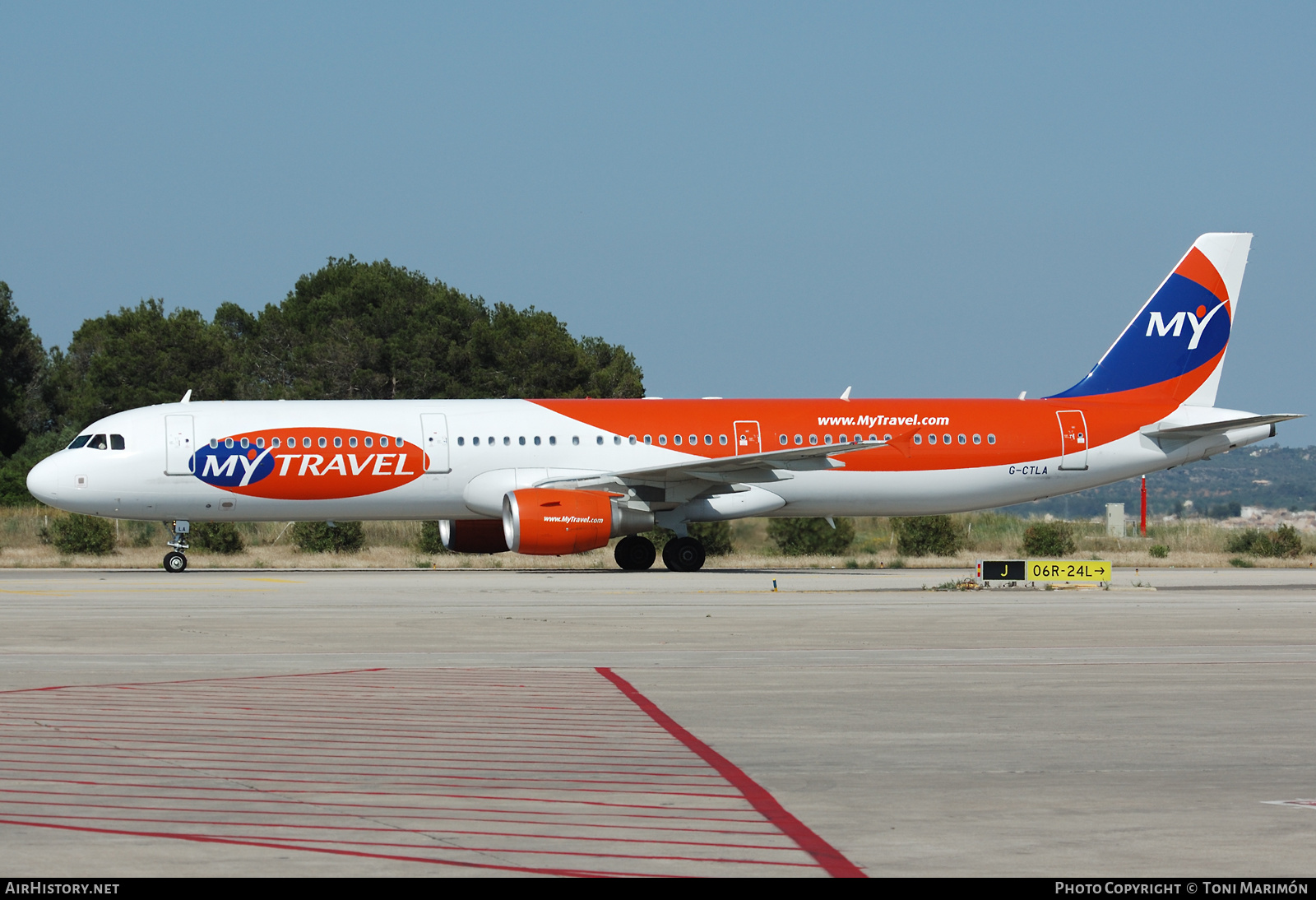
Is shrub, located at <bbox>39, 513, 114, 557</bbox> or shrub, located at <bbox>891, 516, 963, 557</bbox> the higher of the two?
shrub, located at <bbox>39, 513, 114, 557</bbox>

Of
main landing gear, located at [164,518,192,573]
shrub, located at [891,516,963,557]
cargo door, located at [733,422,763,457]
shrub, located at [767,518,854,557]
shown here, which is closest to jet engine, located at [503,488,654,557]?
cargo door, located at [733,422,763,457]

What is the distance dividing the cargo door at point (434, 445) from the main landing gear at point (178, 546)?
4.88 metres

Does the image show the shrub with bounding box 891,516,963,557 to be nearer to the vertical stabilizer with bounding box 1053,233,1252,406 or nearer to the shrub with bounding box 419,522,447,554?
the vertical stabilizer with bounding box 1053,233,1252,406

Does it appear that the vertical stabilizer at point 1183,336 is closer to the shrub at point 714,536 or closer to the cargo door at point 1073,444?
the cargo door at point 1073,444

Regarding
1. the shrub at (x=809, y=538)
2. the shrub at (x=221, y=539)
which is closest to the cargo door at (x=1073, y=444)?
the shrub at (x=809, y=538)

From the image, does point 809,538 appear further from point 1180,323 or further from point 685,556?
point 1180,323

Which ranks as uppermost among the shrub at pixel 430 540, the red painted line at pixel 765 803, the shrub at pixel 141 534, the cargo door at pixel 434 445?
the cargo door at pixel 434 445

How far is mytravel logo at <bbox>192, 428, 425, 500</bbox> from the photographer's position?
28.2m

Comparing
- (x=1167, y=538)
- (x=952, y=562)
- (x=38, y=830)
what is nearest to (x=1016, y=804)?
(x=38, y=830)

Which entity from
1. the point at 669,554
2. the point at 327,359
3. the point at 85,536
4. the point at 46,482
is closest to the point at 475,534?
the point at 669,554

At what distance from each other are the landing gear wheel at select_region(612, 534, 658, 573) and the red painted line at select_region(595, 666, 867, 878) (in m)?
19.8

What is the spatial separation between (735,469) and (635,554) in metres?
3.32

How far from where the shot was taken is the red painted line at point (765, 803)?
230 inches

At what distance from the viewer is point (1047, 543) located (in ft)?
118
